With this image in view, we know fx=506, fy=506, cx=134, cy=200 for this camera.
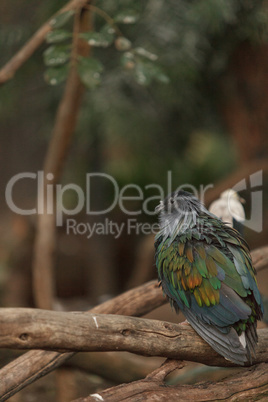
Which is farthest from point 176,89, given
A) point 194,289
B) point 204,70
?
point 194,289

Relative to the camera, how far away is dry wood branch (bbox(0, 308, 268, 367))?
189 centimetres

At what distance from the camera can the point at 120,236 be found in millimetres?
7172

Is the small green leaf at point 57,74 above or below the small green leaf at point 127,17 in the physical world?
below

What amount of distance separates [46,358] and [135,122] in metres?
3.72

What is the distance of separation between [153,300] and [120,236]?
12.5 ft

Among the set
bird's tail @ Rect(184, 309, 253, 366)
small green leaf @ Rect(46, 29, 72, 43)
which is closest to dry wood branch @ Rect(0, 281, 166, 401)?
bird's tail @ Rect(184, 309, 253, 366)

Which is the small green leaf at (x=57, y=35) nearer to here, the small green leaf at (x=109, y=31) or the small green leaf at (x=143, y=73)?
the small green leaf at (x=109, y=31)

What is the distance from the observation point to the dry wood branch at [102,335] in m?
1.89

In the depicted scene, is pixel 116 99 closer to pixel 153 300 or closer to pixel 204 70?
pixel 204 70

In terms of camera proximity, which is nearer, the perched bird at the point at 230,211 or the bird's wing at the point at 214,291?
the bird's wing at the point at 214,291

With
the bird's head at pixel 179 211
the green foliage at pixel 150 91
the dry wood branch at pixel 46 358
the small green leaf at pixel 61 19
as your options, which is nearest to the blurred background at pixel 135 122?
the green foliage at pixel 150 91

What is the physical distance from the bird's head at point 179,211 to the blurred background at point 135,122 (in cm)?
293

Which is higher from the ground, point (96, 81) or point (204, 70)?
point (204, 70)

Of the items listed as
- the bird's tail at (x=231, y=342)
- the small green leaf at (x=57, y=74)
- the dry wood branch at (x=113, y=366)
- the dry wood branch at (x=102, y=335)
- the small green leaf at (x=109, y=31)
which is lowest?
the dry wood branch at (x=113, y=366)
